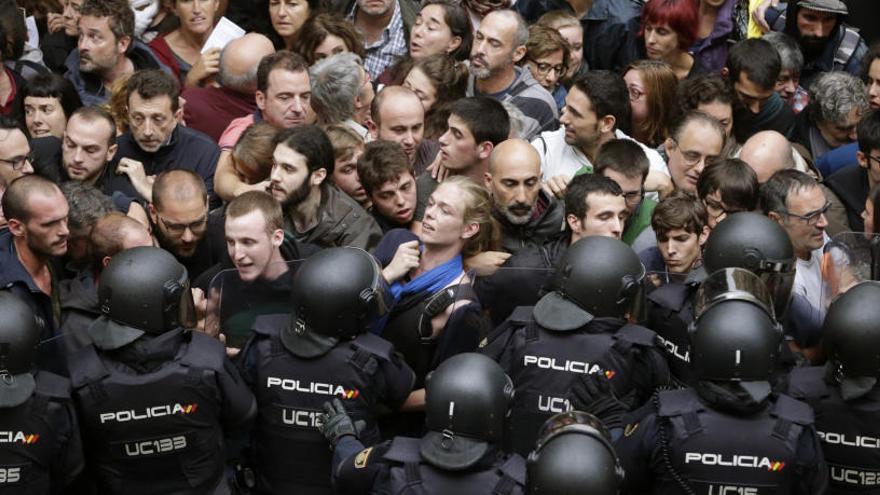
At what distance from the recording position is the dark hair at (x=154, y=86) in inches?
335

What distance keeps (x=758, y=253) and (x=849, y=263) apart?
2.14ft

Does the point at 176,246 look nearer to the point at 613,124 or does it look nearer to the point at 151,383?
the point at 151,383

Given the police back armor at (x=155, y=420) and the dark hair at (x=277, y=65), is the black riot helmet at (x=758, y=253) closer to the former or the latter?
the police back armor at (x=155, y=420)

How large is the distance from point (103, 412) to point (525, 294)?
2.00 metres

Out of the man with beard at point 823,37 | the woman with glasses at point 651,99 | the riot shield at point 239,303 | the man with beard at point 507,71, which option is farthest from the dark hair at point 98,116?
the man with beard at point 823,37

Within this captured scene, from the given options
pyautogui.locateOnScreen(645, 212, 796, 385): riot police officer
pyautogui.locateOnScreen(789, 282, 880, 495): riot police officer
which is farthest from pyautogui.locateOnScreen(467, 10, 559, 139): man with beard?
pyautogui.locateOnScreen(789, 282, 880, 495): riot police officer

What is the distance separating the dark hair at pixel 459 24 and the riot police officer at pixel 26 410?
4.44 metres

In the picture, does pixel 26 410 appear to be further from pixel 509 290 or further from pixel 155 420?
pixel 509 290

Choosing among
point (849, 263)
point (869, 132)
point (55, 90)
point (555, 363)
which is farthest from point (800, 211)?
point (55, 90)

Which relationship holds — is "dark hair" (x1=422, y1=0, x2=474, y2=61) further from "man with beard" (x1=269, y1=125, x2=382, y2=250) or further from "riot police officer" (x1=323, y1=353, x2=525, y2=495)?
"riot police officer" (x1=323, y1=353, x2=525, y2=495)

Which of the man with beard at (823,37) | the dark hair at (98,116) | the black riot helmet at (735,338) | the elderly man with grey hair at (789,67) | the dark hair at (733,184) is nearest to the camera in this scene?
the black riot helmet at (735,338)

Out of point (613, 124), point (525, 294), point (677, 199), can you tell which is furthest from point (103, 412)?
point (613, 124)

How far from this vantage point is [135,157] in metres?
8.60

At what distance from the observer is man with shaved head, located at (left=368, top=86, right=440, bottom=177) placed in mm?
8422
